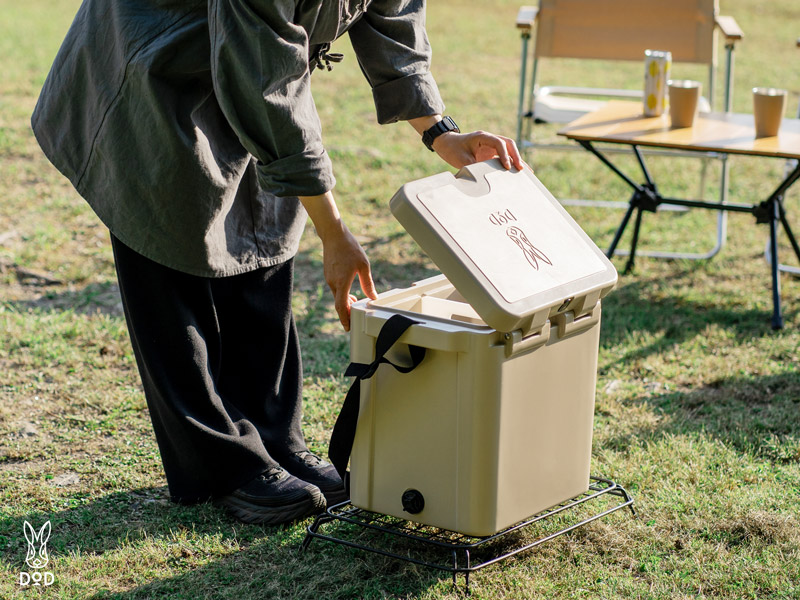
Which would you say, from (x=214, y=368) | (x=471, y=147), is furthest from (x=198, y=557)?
(x=471, y=147)

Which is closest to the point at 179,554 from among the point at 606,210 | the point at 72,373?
the point at 72,373

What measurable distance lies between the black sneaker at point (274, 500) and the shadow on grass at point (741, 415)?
88 cm

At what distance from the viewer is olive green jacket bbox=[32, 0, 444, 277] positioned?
1803mm

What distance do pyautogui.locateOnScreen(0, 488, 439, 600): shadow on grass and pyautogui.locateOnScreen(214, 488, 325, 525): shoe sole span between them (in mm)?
19

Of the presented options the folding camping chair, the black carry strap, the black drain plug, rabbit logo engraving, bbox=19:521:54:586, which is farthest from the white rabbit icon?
the folding camping chair

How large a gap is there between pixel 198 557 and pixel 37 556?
34cm

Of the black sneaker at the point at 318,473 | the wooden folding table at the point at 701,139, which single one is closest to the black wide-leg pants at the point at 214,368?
the black sneaker at the point at 318,473

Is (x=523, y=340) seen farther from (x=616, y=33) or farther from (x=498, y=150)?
(x=616, y=33)

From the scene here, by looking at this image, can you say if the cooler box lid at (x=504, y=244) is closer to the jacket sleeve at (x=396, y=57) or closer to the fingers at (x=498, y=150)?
the fingers at (x=498, y=150)

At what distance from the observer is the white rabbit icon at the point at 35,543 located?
208 cm

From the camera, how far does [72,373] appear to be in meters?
3.14

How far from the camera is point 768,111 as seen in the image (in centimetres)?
365

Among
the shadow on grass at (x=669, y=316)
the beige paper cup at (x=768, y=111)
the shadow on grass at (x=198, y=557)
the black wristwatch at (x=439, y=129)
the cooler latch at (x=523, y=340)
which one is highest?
the black wristwatch at (x=439, y=129)

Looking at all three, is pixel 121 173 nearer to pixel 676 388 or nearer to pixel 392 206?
pixel 392 206
